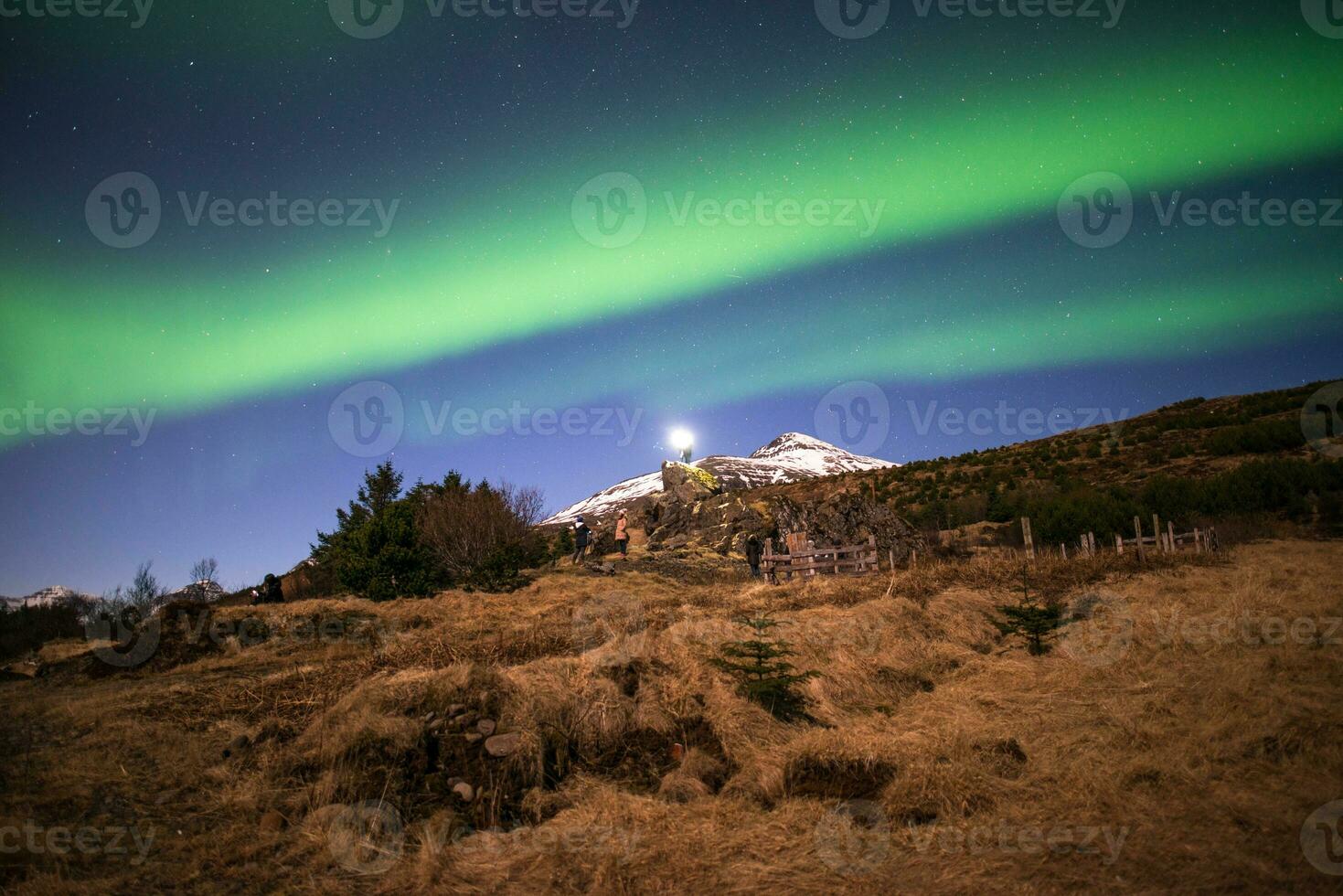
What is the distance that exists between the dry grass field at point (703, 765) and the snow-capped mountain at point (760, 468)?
9707cm

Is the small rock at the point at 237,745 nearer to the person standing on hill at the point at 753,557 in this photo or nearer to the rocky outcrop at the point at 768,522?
the person standing on hill at the point at 753,557

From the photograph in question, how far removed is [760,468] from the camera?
142m

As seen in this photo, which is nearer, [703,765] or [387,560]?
[703,765]

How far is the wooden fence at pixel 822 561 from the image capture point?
19125 mm

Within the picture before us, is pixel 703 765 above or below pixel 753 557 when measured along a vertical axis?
below

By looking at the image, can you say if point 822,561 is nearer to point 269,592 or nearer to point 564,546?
point 269,592

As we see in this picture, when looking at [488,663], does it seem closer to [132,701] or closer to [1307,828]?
[132,701]

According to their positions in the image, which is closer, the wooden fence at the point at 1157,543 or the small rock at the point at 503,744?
the small rock at the point at 503,744

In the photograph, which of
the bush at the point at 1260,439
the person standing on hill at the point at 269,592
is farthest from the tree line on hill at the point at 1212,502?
the person standing on hill at the point at 269,592

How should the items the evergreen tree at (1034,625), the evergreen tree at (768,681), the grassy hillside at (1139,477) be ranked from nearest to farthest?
the evergreen tree at (768,681) → the evergreen tree at (1034,625) → the grassy hillside at (1139,477)

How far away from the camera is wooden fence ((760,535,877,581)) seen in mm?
19125

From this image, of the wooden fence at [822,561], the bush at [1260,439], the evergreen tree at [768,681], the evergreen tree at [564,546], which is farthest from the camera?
the evergreen tree at [564,546]

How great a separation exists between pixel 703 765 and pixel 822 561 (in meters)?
14.7

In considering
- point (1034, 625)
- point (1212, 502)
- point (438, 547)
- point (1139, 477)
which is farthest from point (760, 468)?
point (1034, 625)
